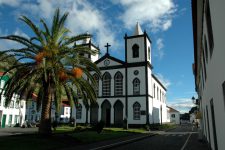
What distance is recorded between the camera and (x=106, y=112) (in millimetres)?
44031

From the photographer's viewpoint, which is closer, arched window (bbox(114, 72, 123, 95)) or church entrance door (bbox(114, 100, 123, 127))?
church entrance door (bbox(114, 100, 123, 127))

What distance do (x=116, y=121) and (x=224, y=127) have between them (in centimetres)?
3731

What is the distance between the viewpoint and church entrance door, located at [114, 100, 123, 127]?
4239cm

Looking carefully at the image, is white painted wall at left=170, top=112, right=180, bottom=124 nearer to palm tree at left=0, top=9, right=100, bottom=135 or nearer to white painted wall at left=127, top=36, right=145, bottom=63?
white painted wall at left=127, top=36, right=145, bottom=63

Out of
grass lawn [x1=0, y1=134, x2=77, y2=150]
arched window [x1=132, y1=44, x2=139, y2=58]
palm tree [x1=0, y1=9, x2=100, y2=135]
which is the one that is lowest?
grass lawn [x1=0, y1=134, x2=77, y2=150]

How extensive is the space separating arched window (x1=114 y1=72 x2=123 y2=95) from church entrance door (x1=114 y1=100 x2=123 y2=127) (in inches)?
74.9

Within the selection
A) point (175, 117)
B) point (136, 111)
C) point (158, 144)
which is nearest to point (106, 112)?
point (136, 111)

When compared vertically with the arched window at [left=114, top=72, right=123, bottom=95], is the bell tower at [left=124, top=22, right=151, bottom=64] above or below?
above

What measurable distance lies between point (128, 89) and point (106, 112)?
645 centimetres

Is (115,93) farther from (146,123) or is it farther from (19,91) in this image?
(19,91)

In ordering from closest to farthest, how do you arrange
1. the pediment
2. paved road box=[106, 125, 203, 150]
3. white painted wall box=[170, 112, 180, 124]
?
paved road box=[106, 125, 203, 150] < the pediment < white painted wall box=[170, 112, 180, 124]

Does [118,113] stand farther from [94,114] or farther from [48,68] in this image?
[48,68]

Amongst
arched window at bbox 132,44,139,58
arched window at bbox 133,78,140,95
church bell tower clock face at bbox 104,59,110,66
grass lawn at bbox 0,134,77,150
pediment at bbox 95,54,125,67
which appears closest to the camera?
grass lawn at bbox 0,134,77,150

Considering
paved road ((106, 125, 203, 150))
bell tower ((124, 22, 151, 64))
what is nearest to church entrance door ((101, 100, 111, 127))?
bell tower ((124, 22, 151, 64))
